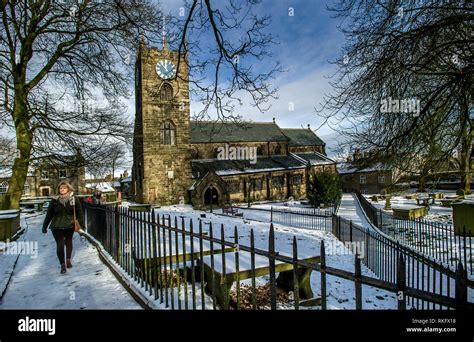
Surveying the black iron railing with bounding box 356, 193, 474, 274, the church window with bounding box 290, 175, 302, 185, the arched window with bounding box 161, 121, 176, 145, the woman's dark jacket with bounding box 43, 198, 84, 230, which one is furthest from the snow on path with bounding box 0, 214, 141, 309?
the church window with bounding box 290, 175, 302, 185

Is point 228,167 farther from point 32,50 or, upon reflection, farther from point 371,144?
point 371,144

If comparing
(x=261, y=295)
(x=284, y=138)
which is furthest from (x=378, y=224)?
(x=284, y=138)

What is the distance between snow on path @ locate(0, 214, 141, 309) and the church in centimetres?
2043

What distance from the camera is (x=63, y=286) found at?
5.03 meters

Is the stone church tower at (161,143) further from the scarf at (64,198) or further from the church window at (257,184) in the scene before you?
the scarf at (64,198)

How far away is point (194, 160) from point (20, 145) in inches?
1033

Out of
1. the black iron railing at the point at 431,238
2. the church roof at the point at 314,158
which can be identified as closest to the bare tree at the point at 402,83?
the black iron railing at the point at 431,238

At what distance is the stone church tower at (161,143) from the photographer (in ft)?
98.0

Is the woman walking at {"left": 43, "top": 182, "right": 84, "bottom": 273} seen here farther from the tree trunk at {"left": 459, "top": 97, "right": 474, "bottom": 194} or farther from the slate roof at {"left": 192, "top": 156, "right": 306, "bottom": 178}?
the slate roof at {"left": 192, "top": 156, "right": 306, "bottom": 178}

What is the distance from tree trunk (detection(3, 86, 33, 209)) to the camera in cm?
938

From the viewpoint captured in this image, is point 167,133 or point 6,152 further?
point 167,133

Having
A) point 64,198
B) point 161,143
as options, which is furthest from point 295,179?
point 64,198

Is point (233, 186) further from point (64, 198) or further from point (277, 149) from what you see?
point (64, 198)

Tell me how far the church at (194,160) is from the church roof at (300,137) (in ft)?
11.5
